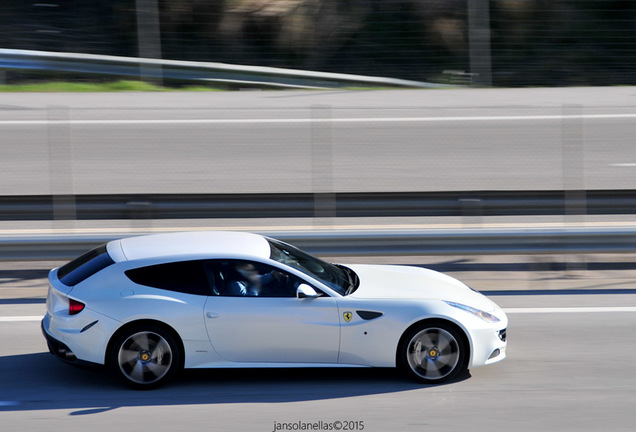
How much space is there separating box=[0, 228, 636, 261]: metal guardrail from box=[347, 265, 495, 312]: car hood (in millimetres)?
2059

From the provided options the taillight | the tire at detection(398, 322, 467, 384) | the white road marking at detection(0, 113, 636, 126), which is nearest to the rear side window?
the taillight

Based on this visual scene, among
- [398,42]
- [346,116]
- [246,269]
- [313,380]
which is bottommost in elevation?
[313,380]

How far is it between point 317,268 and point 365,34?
12176 millimetres

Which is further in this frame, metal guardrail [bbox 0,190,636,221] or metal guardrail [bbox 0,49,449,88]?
metal guardrail [bbox 0,49,449,88]

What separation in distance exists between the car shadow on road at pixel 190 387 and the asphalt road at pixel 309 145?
14.2 ft

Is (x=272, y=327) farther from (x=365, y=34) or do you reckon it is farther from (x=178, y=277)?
(x=365, y=34)

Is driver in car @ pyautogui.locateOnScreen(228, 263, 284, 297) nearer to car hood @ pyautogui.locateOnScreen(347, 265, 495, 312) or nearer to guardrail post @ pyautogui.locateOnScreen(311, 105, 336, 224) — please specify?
car hood @ pyautogui.locateOnScreen(347, 265, 495, 312)

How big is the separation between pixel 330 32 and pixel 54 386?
13.6 meters

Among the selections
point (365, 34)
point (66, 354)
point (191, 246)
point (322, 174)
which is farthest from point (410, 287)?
point (365, 34)

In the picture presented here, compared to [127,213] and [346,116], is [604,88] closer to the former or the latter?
[346,116]

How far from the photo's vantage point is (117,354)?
6262mm

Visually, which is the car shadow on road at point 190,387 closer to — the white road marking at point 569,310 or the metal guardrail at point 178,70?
the white road marking at point 569,310

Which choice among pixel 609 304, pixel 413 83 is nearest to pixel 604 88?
pixel 413 83

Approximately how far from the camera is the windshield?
6.60 metres
